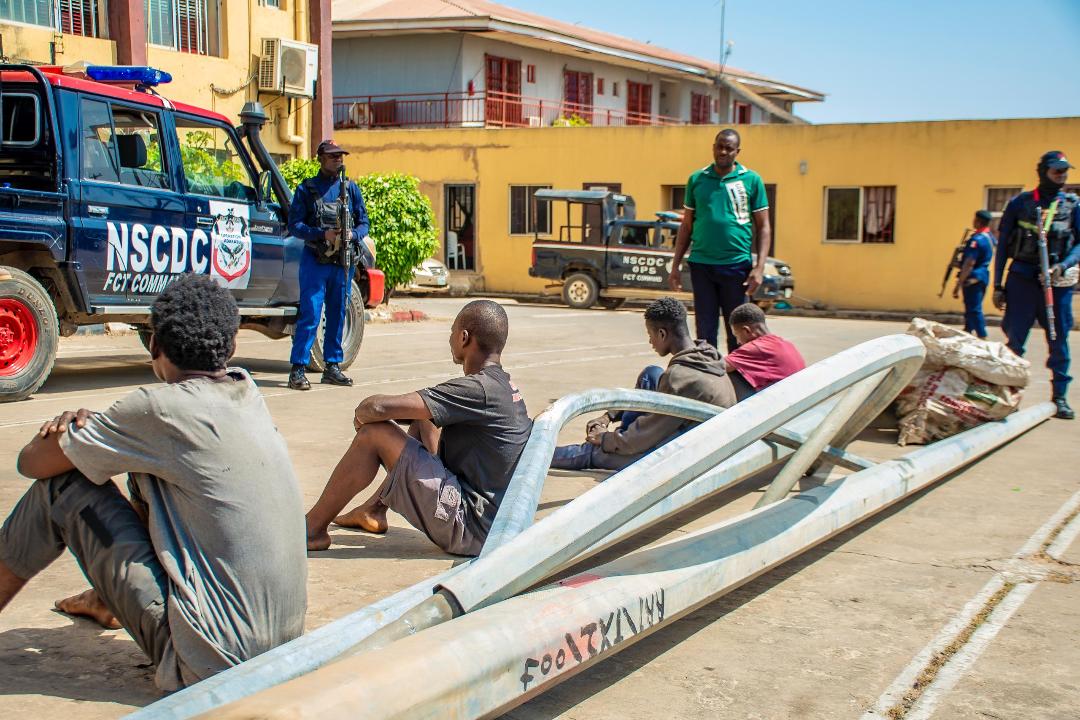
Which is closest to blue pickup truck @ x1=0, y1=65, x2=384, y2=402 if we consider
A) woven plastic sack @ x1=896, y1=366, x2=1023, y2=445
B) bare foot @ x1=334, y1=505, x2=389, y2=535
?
bare foot @ x1=334, y1=505, x2=389, y2=535

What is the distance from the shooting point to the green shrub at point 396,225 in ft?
59.7

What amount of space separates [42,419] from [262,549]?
205 inches

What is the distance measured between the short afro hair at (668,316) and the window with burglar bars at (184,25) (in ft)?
43.4

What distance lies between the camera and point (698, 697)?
3.42 m

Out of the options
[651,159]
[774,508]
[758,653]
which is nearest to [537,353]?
[774,508]

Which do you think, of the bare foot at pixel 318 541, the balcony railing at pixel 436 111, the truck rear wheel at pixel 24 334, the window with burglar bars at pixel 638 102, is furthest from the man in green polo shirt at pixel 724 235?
the window with burglar bars at pixel 638 102

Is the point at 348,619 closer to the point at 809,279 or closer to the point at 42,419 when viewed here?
the point at 42,419

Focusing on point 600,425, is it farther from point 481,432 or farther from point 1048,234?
point 1048,234

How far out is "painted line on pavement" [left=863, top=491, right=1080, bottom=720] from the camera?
339 cm

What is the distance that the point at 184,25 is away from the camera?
17672 millimetres

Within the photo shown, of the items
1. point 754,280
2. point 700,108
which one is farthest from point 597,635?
point 700,108

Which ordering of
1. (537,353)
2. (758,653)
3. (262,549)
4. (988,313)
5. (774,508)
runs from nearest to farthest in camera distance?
(262,549) → (758,653) → (774,508) → (537,353) → (988,313)

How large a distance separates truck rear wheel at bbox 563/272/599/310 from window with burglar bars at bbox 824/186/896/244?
5495mm

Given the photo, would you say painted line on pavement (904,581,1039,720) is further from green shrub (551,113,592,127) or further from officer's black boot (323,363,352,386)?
green shrub (551,113,592,127)
